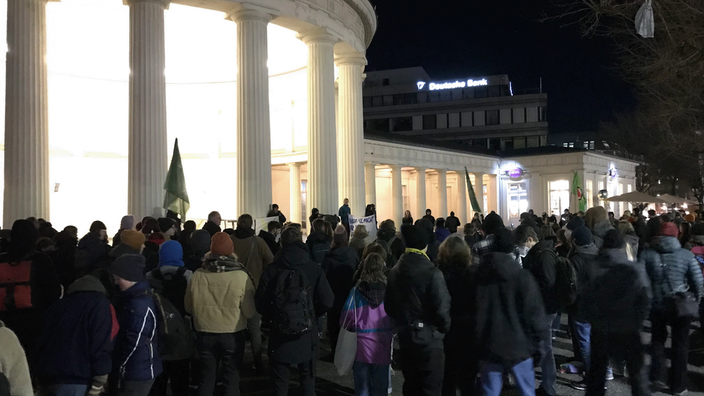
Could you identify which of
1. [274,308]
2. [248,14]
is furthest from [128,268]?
[248,14]

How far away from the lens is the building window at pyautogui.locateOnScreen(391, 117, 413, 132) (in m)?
64.6

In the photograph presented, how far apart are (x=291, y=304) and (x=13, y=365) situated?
7.18 feet

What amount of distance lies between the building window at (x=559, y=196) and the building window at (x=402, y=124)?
27.0 m

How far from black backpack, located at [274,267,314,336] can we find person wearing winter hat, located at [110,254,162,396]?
1103mm

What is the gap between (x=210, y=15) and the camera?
18.5 meters

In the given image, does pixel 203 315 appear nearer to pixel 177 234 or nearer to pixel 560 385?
pixel 177 234

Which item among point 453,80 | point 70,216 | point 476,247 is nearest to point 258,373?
point 476,247

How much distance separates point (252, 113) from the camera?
50.0ft

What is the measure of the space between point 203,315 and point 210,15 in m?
15.9

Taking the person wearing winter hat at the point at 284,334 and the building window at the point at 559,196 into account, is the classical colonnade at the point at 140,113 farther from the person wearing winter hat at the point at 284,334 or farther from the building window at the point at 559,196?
the building window at the point at 559,196

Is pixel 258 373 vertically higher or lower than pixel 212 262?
lower

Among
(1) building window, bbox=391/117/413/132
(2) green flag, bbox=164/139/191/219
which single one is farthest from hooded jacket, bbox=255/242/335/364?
(1) building window, bbox=391/117/413/132

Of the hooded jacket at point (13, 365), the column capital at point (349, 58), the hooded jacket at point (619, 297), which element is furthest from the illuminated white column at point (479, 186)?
the hooded jacket at point (13, 365)

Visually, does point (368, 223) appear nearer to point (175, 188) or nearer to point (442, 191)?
point (175, 188)
